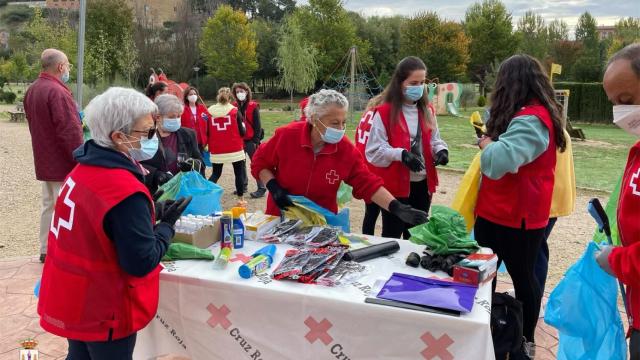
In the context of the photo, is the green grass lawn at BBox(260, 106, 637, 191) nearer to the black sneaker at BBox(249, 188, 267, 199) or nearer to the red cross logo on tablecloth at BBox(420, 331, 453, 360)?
the black sneaker at BBox(249, 188, 267, 199)

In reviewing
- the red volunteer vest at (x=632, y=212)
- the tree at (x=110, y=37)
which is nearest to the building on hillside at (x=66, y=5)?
the tree at (x=110, y=37)

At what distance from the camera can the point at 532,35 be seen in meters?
43.6

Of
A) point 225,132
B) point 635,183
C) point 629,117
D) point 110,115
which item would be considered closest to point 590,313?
point 635,183

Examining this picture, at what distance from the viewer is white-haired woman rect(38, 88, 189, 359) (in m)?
1.74

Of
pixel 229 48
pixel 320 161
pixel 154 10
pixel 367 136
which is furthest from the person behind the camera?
pixel 154 10

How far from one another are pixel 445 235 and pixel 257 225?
1.10 m

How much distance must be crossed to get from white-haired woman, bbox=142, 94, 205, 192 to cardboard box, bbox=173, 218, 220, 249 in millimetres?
1081

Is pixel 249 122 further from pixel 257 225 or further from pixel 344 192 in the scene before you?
pixel 257 225

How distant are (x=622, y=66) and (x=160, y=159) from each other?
324cm

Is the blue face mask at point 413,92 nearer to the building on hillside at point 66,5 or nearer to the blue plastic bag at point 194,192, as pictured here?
the blue plastic bag at point 194,192

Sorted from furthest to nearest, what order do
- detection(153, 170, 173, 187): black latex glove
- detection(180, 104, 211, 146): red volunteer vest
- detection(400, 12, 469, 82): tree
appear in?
detection(400, 12, 469, 82): tree < detection(180, 104, 211, 146): red volunteer vest < detection(153, 170, 173, 187): black latex glove

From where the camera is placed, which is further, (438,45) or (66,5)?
(66,5)

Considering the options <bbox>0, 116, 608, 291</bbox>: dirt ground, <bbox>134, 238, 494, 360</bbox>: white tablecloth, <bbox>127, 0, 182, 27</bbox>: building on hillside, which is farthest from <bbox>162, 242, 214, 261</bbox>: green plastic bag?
<bbox>127, 0, 182, 27</bbox>: building on hillside

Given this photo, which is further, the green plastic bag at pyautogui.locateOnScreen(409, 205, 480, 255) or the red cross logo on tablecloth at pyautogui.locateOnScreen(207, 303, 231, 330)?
the green plastic bag at pyautogui.locateOnScreen(409, 205, 480, 255)
